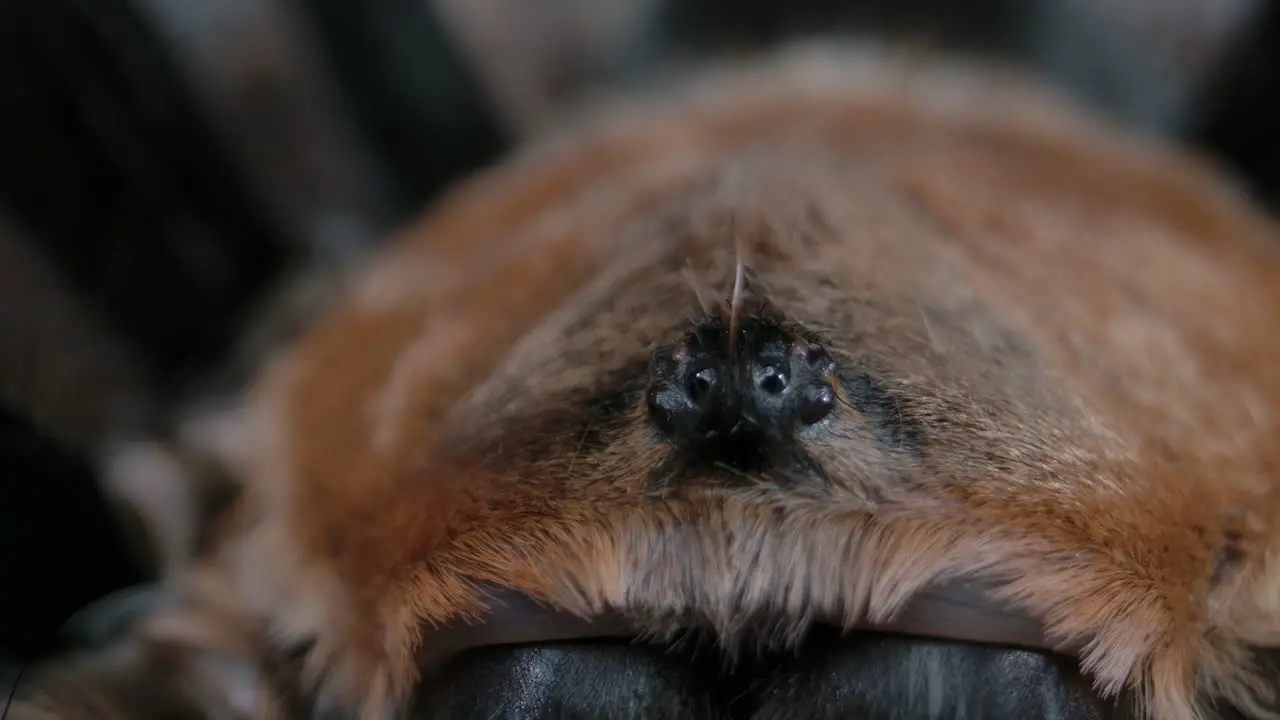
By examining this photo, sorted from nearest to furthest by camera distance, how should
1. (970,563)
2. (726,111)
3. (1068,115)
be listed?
(970,563), (726,111), (1068,115)

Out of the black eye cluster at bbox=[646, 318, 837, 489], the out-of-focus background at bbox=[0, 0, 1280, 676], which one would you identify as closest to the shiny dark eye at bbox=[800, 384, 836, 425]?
the black eye cluster at bbox=[646, 318, 837, 489]

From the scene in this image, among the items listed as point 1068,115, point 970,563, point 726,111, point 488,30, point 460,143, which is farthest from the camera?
point 488,30

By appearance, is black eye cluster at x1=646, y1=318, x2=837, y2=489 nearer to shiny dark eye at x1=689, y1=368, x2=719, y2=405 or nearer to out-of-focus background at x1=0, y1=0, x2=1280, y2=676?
shiny dark eye at x1=689, y1=368, x2=719, y2=405

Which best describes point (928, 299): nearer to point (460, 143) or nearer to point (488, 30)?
point (460, 143)

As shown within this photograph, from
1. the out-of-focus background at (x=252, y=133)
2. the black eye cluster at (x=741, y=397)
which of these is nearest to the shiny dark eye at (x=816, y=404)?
the black eye cluster at (x=741, y=397)

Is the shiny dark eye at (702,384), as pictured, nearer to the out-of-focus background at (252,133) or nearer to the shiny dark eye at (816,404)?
the shiny dark eye at (816,404)

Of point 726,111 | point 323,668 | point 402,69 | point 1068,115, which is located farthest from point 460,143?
point 323,668
